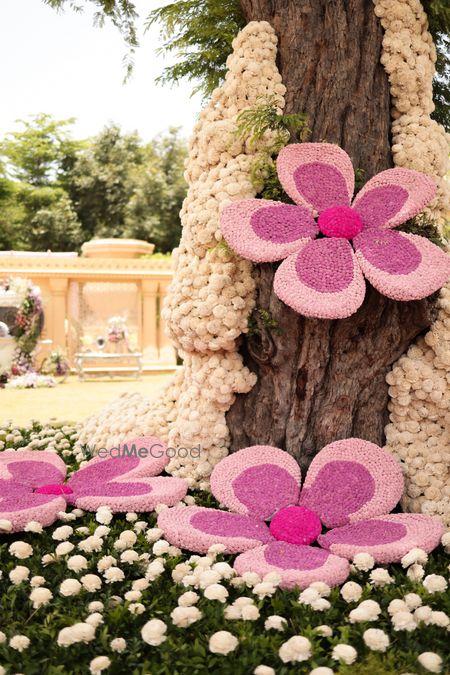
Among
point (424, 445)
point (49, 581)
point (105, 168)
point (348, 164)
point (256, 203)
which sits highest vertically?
point (105, 168)

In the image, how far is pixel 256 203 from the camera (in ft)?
9.35

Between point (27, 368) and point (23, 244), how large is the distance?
13345 millimetres

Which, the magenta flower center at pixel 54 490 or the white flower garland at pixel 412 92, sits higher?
the white flower garland at pixel 412 92

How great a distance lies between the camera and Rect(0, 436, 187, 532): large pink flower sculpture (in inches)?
106

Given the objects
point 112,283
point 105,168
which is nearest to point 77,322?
point 112,283

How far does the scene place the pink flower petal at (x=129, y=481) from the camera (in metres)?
2.81

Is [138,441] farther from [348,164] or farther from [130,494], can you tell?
[348,164]

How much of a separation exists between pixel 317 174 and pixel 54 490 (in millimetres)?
1767

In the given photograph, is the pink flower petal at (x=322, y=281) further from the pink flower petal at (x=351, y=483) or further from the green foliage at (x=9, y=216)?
the green foliage at (x=9, y=216)

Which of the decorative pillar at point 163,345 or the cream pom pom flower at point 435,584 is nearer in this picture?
the cream pom pom flower at point 435,584

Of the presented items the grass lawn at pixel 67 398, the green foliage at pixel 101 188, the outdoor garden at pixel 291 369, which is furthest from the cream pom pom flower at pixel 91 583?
the green foliage at pixel 101 188

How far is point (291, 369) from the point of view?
2924 mm

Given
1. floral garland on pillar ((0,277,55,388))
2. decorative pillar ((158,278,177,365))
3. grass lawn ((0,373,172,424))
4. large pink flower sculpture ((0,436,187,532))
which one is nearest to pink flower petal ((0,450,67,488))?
large pink flower sculpture ((0,436,187,532))

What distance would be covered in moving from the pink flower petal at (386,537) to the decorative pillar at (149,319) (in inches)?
406
